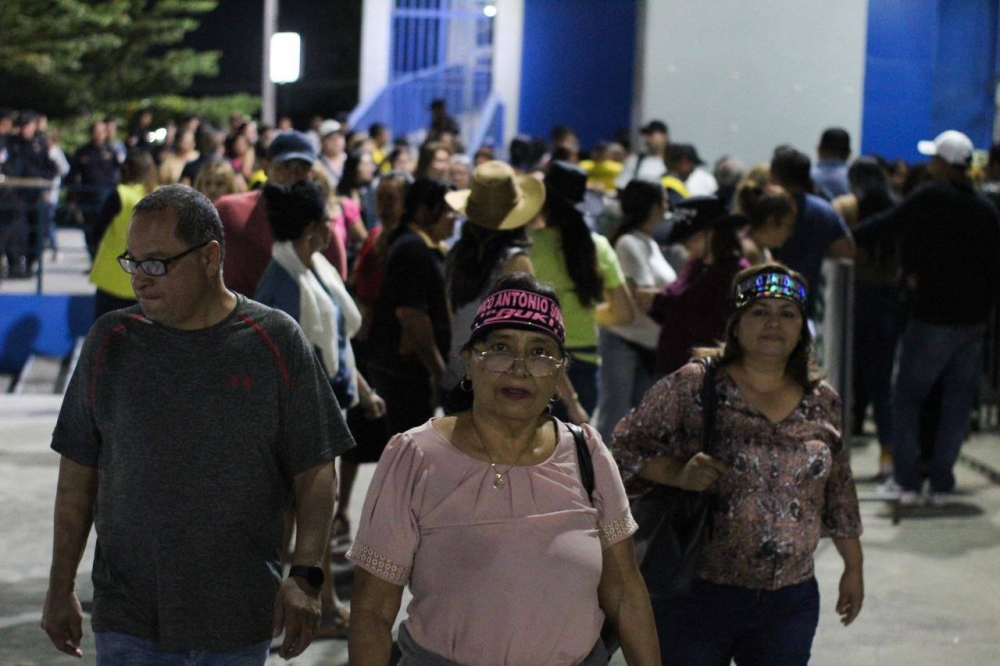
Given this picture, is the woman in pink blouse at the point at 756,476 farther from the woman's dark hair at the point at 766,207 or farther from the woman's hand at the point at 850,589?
the woman's dark hair at the point at 766,207

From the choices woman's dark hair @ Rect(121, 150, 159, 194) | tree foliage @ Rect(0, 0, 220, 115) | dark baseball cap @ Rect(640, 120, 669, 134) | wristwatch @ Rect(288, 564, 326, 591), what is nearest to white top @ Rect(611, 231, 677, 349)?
woman's dark hair @ Rect(121, 150, 159, 194)

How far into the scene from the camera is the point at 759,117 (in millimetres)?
17125

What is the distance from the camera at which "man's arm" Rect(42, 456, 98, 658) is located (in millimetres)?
3879

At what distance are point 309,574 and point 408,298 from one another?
339 cm

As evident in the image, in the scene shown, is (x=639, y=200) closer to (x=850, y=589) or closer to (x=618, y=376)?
(x=618, y=376)

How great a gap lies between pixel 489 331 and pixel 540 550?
502 millimetres

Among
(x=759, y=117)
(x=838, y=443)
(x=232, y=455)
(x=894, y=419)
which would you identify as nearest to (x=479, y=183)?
(x=838, y=443)

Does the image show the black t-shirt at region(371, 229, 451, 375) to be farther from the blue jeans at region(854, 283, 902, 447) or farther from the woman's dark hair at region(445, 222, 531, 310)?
the blue jeans at region(854, 283, 902, 447)

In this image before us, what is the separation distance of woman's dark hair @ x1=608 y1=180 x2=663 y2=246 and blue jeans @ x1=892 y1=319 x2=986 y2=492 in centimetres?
189

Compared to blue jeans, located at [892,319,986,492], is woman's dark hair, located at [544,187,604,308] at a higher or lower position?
higher

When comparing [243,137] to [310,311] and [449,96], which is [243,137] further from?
[449,96]

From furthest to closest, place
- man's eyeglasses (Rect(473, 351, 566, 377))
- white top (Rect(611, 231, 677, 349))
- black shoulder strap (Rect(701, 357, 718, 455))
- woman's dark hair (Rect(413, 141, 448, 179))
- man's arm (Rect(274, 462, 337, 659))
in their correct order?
woman's dark hair (Rect(413, 141, 448, 179)) → white top (Rect(611, 231, 677, 349)) → black shoulder strap (Rect(701, 357, 718, 455)) → man's arm (Rect(274, 462, 337, 659)) → man's eyeglasses (Rect(473, 351, 566, 377))

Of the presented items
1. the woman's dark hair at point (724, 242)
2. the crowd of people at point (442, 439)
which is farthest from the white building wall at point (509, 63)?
the woman's dark hair at point (724, 242)

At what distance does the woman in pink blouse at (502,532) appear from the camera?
136 inches
